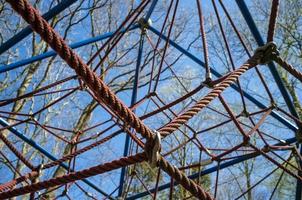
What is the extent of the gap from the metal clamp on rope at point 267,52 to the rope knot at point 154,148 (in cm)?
160

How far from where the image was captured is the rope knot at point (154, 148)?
1646 mm

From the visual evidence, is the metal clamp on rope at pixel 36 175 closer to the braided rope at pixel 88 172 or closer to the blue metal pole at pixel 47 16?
the blue metal pole at pixel 47 16

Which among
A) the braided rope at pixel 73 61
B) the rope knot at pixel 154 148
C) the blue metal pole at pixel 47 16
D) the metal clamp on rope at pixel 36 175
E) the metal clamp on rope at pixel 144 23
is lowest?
the rope knot at pixel 154 148

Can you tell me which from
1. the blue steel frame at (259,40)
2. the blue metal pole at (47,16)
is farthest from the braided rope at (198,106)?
the blue metal pole at (47,16)

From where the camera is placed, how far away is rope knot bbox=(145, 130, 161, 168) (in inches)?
64.8

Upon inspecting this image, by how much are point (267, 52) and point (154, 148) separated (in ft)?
5.47

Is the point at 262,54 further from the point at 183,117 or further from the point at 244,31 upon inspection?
the point at 244,31

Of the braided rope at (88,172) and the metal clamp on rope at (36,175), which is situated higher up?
the metal clamp on rope at (36,175)

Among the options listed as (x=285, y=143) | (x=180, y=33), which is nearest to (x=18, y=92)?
(x=180, y=33)

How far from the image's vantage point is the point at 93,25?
32.8 ft

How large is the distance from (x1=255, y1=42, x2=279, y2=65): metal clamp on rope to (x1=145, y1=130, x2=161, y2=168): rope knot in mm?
1597

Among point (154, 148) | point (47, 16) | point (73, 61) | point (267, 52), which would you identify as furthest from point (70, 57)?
point (47, 16)

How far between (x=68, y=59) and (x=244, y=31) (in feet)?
27.7

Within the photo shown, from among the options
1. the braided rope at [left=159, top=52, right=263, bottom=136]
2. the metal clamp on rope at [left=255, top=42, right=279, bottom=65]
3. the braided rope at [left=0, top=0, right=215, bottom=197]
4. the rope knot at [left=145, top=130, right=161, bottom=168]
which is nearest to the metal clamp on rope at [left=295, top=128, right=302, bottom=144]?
the metal clamp on rope at [left=255, top=42, right=279, bottom=65]
